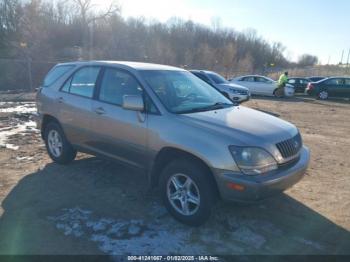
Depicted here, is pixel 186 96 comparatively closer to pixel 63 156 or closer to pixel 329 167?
pixel 63 156

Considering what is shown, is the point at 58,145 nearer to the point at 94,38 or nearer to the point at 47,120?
the point at 47,120

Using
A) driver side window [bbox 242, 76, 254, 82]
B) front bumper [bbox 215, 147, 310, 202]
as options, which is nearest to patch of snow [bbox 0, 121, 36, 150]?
front bumper [bbox 215, 147, 310, 202]

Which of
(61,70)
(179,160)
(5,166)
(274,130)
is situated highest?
(61,70)

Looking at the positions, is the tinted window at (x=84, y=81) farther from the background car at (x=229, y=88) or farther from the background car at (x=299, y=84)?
the background car at (x=299, y=84)

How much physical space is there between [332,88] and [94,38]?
35915mm

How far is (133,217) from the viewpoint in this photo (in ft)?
13.9

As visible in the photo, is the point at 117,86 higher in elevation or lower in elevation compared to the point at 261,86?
higher

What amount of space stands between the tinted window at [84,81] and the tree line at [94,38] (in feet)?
60.5

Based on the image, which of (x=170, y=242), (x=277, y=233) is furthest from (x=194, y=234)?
(x=277, y=233)

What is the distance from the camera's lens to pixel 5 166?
240 inches

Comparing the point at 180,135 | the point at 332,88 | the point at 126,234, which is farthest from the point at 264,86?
the point at 126,234

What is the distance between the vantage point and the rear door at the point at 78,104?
5.21m

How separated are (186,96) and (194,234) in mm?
1901

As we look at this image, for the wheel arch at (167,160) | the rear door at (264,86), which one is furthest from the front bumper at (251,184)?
the rear door at (264,86)
